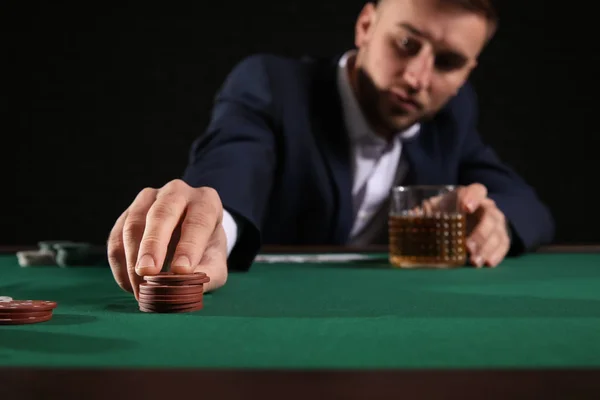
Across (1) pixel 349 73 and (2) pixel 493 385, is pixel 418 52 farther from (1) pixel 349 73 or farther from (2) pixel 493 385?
(2) pixel 493 385

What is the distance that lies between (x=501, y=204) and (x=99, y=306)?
176cm

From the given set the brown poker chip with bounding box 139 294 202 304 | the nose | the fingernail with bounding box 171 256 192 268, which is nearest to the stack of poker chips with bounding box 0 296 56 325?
the brown poker chip with bounding box 139 294 202 304

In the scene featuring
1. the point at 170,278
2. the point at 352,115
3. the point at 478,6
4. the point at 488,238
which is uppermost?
the point at 478,6

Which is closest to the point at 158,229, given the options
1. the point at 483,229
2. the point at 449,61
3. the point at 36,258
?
the point at 36,258

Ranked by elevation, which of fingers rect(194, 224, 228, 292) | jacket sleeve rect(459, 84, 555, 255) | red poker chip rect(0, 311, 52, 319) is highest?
red poker chip rect(0, 311, 52, 319)

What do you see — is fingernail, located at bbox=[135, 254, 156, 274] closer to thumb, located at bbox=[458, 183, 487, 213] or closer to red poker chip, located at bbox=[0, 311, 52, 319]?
red poker chip, located at bbox=[0, 311, 52, 319]

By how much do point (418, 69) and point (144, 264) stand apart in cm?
168

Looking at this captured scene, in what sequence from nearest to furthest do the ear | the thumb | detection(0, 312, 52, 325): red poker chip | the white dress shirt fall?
1. detection(0, 312, 52, 325): red poker chip
2. the thumb
3. the ear
4. the white dress shirt

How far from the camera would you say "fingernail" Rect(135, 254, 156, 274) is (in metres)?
1.18

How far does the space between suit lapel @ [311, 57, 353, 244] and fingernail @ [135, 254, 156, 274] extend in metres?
1.71

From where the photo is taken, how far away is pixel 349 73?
3.09 metres

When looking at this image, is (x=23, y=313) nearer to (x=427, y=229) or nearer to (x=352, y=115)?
(x=427, y=229)

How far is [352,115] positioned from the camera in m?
3.01

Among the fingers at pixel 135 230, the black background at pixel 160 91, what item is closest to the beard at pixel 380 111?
the fingers at pixel 135 230
